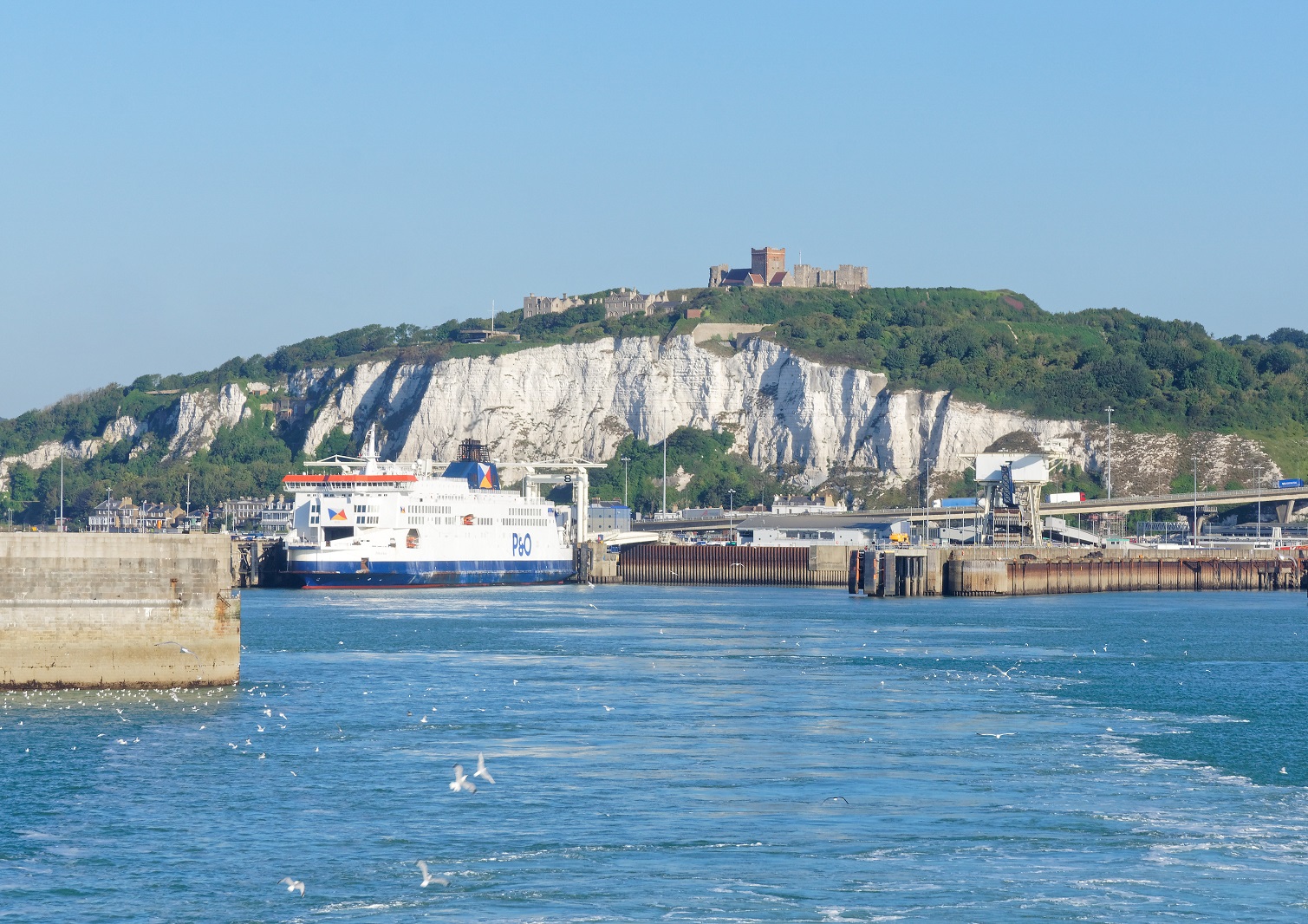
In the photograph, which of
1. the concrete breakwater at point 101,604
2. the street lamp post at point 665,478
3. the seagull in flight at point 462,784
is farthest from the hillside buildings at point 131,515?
the seagull in flight at point 462,784

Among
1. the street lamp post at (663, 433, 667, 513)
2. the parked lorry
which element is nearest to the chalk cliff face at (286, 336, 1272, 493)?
the street lamp post at (663, 433, 667, 513)

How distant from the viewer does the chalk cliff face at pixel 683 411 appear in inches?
6708

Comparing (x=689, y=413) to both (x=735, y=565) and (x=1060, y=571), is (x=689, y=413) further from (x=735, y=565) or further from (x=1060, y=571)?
(x=1060, y=571)

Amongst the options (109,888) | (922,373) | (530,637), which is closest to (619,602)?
(530,637)

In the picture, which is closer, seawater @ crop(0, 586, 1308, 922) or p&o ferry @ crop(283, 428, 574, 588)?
seawater @ crop(0, 586, 1308, 922)

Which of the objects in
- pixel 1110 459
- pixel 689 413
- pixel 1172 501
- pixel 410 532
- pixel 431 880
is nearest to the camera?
pixel 431 880

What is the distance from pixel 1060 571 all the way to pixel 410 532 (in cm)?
4198

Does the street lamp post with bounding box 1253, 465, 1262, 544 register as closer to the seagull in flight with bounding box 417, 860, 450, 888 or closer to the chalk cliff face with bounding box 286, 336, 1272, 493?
the chalk cliff face with bounding box 286, 336, 1272, 493

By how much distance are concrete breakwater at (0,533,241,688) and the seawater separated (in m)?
0.83

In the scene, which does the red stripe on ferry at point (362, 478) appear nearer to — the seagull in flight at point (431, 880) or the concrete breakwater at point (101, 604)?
the concrete breakwater at point (101, 604)

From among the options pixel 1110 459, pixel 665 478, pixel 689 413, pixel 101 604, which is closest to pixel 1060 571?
pixel 1110 459

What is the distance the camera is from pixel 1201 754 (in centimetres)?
3516

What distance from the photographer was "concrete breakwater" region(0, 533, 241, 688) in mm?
34844

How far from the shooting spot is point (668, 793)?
2920cm
